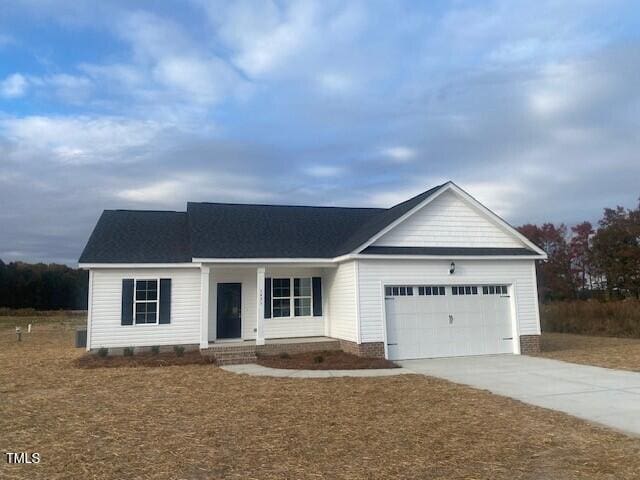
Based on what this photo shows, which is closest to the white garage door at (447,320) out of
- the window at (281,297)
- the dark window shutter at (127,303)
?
the window at (281,297)

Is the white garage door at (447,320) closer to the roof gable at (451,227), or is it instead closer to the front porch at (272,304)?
the roof gable at (451,227)

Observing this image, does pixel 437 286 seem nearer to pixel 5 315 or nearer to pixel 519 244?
pixel 519 244

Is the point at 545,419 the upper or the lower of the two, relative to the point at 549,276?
lower

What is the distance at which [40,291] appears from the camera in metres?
56.3

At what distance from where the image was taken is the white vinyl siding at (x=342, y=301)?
48.6 feet

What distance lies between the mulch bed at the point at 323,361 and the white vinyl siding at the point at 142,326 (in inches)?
114

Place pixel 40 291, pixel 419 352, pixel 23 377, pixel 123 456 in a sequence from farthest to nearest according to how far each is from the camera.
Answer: pixel 40 291 < pixel 419 352 < pixel 23 377 < pixel 123 456

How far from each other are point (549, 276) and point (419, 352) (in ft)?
109

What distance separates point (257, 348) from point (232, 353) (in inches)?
33.6

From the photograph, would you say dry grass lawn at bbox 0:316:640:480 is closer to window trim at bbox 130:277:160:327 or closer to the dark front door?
window trim at bbox 130:277:160:327

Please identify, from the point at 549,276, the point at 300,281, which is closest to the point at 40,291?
the point at 300,281

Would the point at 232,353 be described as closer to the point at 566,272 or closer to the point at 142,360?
the point at 142,360

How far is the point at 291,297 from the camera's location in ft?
56.9

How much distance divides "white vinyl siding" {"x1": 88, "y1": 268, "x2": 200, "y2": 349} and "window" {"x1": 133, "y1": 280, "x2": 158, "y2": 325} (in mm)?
189
